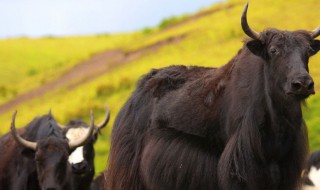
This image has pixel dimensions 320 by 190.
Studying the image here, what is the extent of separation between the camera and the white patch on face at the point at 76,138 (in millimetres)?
12383

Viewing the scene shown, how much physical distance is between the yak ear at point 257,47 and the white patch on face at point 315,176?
11.2ft

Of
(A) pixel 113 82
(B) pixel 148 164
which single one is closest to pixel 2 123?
(A) pixel 113 82

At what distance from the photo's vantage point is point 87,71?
1299 inches

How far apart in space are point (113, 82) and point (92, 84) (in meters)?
1.95

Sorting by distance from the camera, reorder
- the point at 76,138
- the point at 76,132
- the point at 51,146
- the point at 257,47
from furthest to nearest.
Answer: the point at 76,132 < the point at 76,138 < the point at 51,146 < the point at 257,47

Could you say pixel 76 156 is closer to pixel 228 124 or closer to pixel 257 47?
pixel 228 124

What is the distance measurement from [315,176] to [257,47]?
356 cm

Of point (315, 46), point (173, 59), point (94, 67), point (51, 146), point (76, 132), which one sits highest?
point (315, 46)

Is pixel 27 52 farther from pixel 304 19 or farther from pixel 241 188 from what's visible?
pixel 241 188

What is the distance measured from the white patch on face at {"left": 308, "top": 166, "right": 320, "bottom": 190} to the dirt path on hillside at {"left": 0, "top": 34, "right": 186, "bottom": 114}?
63.5ft

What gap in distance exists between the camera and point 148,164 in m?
8.61

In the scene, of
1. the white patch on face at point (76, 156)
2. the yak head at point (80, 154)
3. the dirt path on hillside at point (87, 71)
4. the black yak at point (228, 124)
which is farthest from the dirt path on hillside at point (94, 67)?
the black yak at point (228, 124)

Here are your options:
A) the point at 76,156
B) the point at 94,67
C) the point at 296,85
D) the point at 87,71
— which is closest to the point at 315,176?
the point at 76,156

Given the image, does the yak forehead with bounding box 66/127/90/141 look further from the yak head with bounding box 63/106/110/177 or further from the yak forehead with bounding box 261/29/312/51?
the yak forehead with bounding box 261/29/312/51
